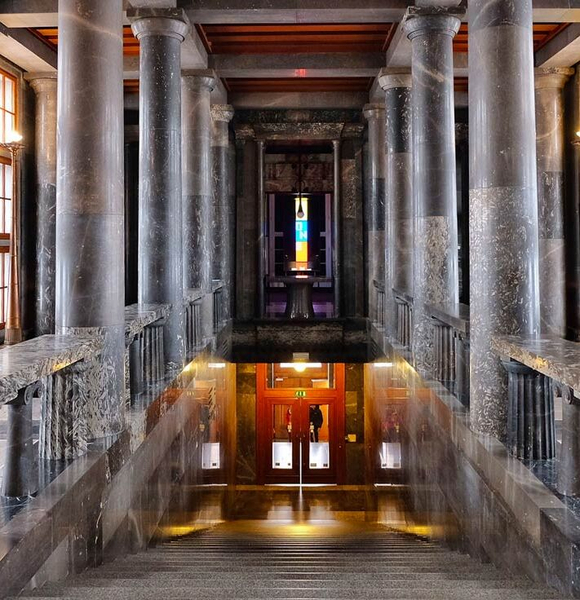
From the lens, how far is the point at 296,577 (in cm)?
391

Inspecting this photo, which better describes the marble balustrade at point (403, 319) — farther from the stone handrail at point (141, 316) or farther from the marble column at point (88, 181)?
the marble column at point (88, 181)

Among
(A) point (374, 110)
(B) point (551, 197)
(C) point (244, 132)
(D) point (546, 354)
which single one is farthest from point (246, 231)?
(D) point (546, 354)

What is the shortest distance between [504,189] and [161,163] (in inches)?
191

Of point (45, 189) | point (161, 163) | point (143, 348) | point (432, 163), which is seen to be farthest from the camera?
point (45, 189)

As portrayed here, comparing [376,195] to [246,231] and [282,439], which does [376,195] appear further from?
[282,439]

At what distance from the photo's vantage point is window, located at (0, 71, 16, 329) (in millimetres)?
12625

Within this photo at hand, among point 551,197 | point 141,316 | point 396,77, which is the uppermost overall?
point 396,77

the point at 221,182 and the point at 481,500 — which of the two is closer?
the point at 481,500

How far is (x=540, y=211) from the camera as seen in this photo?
Answer: 555 inches

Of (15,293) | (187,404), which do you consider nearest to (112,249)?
(187,404)

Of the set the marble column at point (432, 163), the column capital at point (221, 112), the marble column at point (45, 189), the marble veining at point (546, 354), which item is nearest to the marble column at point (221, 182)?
the column capital at point (221, 112)

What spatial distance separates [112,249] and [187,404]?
273 cm

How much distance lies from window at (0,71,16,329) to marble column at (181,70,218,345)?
286 centimetres

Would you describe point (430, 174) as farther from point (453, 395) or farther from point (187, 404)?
point (187, 404)
